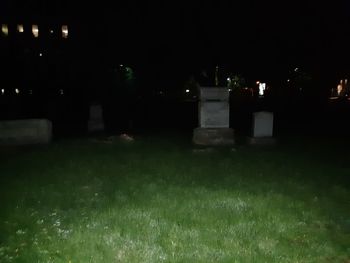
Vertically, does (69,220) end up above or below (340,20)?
below

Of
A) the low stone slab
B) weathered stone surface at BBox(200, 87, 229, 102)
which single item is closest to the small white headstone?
weathered stone surface at BBox(200, 87, 229, 102)

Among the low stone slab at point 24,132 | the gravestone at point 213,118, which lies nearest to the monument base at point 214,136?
the gravestone at point 213,118

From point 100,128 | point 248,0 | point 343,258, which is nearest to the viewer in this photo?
point 343,258

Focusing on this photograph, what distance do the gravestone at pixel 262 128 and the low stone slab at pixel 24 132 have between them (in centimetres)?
796

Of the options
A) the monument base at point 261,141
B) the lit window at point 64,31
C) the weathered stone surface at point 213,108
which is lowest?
the monument base at point 261,141

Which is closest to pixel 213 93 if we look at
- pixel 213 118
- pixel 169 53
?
pixel 213 118

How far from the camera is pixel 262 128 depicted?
1766 cm

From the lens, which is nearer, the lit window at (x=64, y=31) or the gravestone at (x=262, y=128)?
the gravestone at (x=262, y=128)

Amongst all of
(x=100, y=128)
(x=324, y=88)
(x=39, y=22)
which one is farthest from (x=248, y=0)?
(x=39, y=22)

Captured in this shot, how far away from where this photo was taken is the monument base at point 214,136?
17578 mm

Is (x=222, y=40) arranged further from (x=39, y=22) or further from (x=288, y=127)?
(x=39, y=22)

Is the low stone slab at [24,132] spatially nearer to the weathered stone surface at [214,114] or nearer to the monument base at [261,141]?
the weathered stone surface at [214,114]

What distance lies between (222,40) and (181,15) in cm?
336

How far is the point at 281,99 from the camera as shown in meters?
50.6
